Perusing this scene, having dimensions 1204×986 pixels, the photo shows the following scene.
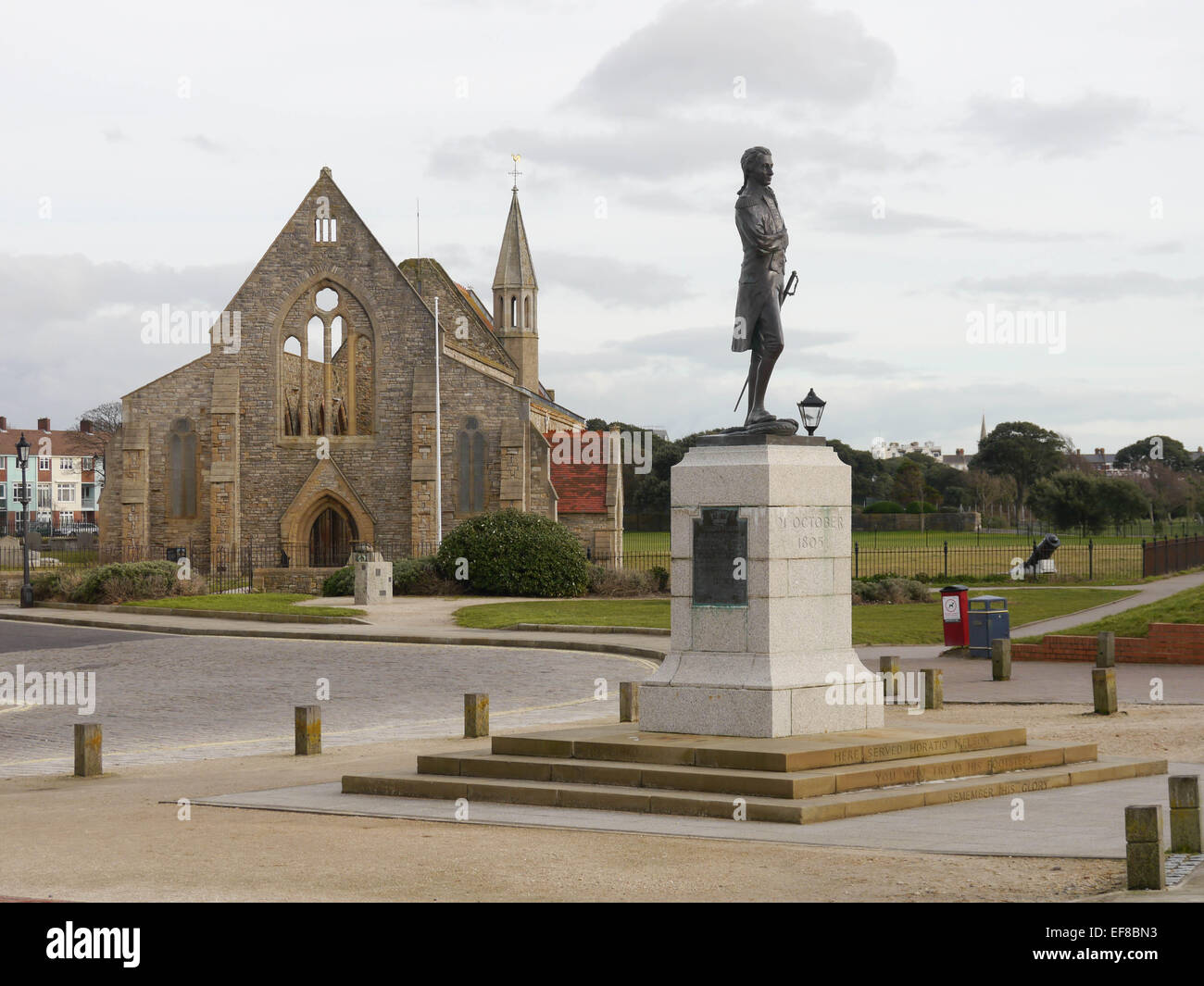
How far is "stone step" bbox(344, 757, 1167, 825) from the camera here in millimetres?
10359

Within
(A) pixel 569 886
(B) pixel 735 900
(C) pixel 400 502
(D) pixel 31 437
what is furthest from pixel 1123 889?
(D) pixel 31 437

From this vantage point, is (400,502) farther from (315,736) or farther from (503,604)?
(315,736)

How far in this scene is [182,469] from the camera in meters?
51.6

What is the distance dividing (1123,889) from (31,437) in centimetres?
13048

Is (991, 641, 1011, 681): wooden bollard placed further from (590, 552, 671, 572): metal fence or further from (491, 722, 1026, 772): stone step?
(590, 552, 671, 572): metal fence

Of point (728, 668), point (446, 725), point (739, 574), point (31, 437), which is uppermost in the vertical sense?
point (31, 437)

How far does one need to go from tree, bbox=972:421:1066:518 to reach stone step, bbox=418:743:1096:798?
9571cm

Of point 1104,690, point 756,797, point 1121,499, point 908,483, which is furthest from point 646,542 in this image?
point 756,797

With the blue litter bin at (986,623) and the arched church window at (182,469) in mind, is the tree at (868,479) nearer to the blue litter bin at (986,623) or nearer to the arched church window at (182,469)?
the arched church window at (182,469)

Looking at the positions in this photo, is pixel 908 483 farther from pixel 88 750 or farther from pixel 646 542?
pixel 88 750

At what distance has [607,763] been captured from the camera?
11.8 meters


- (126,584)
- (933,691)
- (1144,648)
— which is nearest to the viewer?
(933,691)

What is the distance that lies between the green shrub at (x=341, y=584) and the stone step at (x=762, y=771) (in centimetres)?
3046

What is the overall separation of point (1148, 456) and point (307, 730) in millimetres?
111818
